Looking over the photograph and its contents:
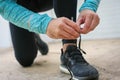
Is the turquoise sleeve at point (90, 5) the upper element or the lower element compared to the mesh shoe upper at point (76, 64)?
upper

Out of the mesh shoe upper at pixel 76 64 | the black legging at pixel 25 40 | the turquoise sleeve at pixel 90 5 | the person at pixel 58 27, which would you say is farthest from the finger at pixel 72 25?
the black legging at pixel 25 40

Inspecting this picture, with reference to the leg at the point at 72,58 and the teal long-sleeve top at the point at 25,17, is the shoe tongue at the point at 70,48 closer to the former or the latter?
the leg at the point at 72,58

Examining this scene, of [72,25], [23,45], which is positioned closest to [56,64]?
[23,45]

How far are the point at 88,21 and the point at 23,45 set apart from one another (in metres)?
0.60

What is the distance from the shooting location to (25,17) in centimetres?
81

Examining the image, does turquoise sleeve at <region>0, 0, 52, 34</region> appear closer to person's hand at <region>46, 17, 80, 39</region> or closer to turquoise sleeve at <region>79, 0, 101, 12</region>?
person's hand at <region>46, 17, 80, 39</region>

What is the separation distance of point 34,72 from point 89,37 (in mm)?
770

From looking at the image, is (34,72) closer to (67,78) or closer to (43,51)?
(67,78)

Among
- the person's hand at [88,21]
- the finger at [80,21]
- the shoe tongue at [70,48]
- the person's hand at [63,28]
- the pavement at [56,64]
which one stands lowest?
the pavement at [56,64]

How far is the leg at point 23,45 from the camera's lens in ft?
4.29

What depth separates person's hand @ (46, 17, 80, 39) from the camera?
72 cm

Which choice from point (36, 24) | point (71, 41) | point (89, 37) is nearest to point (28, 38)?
point (71, 41)

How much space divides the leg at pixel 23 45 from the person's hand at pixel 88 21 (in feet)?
1.68

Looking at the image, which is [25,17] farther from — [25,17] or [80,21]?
[80,21]
